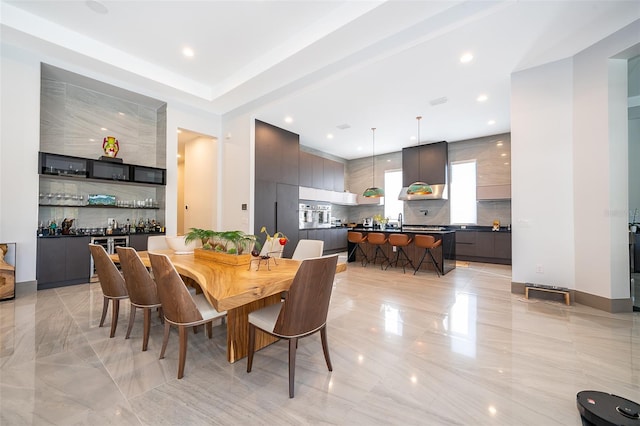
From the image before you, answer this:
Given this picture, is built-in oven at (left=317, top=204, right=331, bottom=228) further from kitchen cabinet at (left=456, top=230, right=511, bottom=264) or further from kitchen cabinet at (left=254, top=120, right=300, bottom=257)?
kitchen cabinet at (left=456, top=230, right=511, bottom=264)

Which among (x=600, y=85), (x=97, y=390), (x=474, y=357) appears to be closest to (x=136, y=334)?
(x=97, y=390)

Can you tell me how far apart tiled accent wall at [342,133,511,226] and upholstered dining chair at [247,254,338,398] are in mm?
6476

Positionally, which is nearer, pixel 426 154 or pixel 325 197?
pixel 426 154

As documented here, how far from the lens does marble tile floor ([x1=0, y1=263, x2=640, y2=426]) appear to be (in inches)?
58.7

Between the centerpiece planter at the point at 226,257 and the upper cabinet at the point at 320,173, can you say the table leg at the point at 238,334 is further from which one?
the upper cabinet at the point at 320,173

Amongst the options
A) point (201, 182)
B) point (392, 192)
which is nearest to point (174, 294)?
point (201, 182)

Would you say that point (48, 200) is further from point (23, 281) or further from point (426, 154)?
point (426, 154)

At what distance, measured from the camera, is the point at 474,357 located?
2.09 m

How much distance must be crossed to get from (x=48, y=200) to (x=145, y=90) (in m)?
2.39

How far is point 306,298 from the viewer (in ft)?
5.39

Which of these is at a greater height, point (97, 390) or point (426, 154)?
point (426, 154)

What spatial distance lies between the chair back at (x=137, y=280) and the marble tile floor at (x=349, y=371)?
42cm

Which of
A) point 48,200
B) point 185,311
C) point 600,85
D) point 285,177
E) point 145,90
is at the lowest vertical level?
point 185,311

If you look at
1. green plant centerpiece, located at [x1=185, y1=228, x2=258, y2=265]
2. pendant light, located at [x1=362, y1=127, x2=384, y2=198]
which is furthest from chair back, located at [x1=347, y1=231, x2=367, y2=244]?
green plant centerpiece, located at [x1=185, y1=228, x2=258, y2=265]
